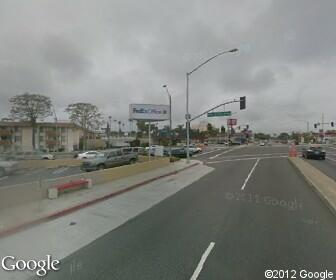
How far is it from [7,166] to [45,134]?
68023 millimetres

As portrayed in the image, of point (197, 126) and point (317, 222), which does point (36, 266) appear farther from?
point (197, 126)

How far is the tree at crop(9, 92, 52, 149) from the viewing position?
72.6m

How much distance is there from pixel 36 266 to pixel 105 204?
5.69 m

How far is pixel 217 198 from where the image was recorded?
42.1ft

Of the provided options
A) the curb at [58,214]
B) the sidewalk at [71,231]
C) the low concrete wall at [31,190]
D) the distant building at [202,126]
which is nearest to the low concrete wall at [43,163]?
the low concrete wall at [31,190]

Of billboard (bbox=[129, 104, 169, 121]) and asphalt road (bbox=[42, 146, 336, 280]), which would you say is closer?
asphalt road (bbox=[42, 146, 336, 280])

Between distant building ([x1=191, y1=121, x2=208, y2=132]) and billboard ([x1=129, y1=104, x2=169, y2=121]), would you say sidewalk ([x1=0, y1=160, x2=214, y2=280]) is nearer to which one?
billboard ([x1=129, y1=104, x2=169, y2=121])

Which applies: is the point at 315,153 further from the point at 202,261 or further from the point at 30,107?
the point at 30,107

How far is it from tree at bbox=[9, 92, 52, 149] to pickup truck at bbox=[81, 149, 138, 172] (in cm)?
5158

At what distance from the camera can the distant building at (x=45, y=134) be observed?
75.6m

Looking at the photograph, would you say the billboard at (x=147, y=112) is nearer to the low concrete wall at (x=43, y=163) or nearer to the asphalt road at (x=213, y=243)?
the low concrete wall at (x=43, y=163)

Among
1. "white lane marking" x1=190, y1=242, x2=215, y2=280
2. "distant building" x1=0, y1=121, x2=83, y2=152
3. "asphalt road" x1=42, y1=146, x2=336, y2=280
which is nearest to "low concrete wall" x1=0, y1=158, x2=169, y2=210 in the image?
"asphalt road" x1=42, y1=146, x2=336, y2=280

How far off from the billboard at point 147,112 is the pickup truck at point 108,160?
6.58 m

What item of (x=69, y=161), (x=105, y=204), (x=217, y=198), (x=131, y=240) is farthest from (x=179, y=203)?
(x=69, y=161)
